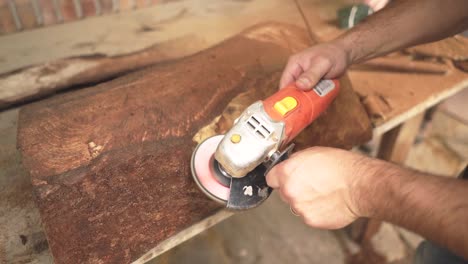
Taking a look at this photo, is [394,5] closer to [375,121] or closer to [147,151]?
[375,121]

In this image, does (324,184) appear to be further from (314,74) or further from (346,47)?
(346,47)

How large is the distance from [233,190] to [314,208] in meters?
0.24

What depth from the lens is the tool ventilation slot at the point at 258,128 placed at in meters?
1.02

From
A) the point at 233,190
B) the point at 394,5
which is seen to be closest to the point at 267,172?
the point at 233,190

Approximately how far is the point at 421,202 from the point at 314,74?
0.55 m

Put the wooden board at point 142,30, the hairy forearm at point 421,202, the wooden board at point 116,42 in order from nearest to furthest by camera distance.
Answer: the hairy forearm at point 421,202 → the wooden board at point 116,42 → the wooden board at point 142,30

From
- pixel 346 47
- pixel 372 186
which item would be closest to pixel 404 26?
pixel 346 47

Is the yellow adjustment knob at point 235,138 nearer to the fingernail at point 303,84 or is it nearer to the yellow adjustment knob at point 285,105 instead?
the yellow adjustment knob at point 285,105

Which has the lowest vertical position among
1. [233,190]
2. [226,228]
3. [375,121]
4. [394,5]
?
[226,228]

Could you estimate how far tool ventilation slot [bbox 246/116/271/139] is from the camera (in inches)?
40.2

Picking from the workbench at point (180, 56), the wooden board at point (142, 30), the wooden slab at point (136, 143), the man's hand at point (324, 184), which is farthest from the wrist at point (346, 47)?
the wooden board at point (142, 30)

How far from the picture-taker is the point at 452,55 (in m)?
1.80

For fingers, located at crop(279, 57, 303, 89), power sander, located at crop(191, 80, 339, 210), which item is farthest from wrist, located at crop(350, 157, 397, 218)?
fingers, located at crop(279, 57, 303, 89)

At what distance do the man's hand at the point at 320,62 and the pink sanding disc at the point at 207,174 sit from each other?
38 centimetres
